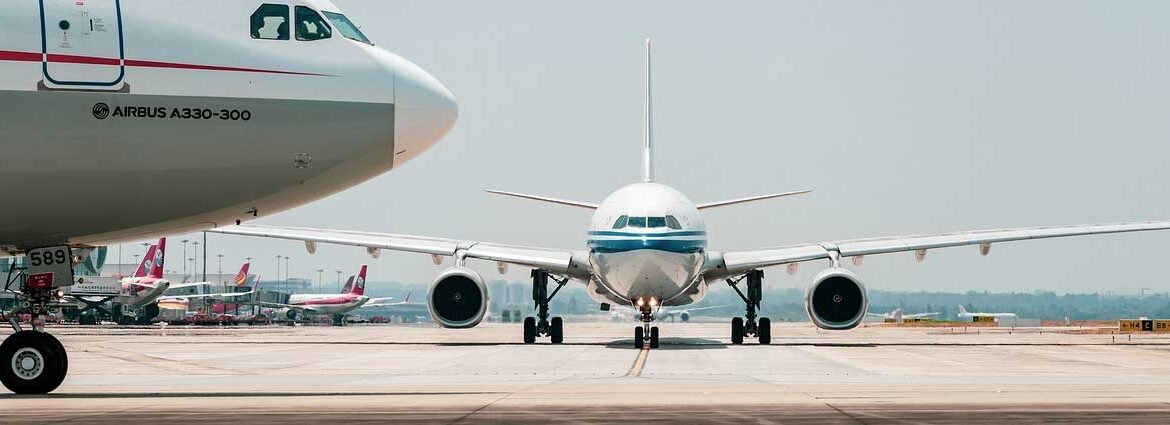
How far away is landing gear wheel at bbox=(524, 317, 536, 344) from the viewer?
35125 mm

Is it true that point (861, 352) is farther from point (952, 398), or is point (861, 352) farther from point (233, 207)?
point (233, 207)

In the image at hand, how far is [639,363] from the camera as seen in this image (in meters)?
23.6

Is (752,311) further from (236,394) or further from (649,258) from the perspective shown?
(236,394)

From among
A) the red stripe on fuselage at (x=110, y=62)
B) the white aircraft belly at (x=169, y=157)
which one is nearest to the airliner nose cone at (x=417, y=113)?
the white aircraft belly at (x=169, y=157)

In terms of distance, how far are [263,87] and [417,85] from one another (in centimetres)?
151

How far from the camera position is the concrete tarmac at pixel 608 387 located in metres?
12.1

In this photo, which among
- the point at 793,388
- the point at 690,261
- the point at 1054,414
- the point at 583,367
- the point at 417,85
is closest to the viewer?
the point at 1054,414

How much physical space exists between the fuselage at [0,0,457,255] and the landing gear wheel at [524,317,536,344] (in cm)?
2075

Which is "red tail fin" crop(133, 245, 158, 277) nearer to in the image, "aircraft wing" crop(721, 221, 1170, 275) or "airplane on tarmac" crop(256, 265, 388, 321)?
"airplane on tarmac" crop(256, 265, 388, 321)

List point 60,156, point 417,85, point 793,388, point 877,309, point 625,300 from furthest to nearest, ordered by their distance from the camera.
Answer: point 877,309, point 625,300, point 793,388, point 417,85, point 60,156

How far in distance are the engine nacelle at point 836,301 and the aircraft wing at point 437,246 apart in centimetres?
588

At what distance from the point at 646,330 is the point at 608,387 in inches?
613

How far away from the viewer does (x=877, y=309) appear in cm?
12838

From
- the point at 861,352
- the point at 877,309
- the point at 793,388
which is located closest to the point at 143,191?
the point at 793,388
